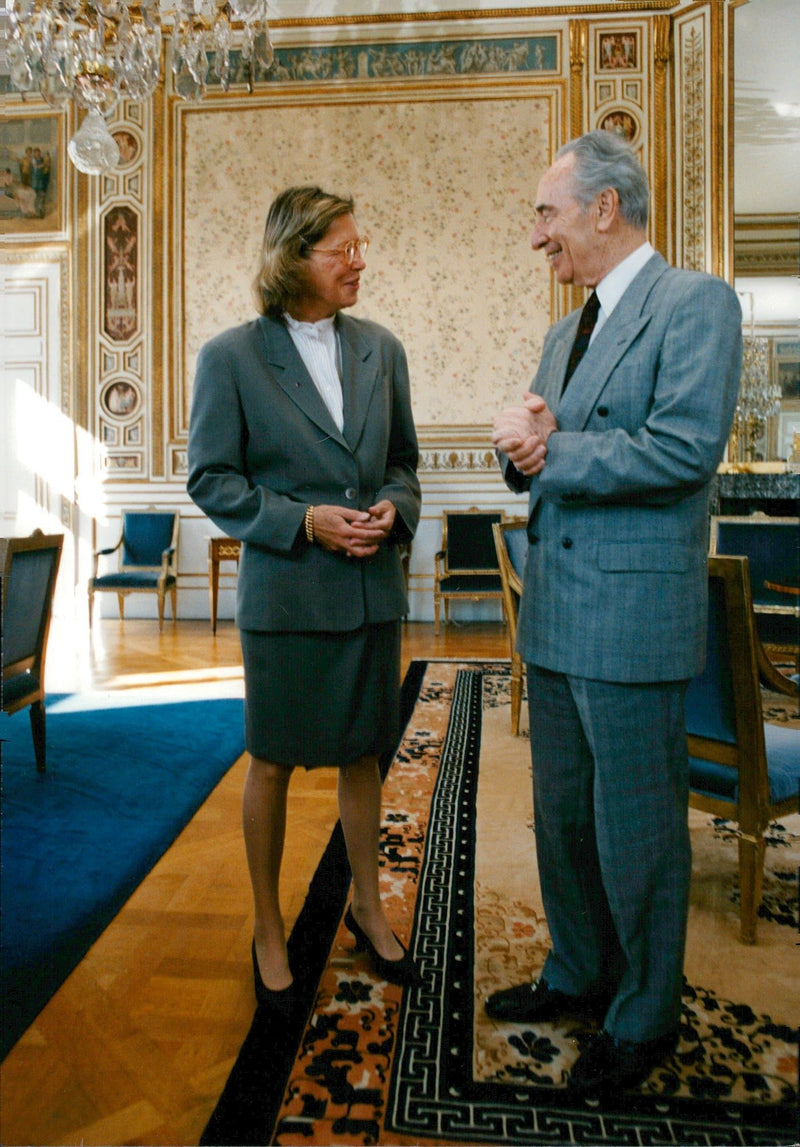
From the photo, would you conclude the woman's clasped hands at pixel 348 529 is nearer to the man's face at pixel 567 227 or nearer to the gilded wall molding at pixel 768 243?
the man's face at pixel 567 227

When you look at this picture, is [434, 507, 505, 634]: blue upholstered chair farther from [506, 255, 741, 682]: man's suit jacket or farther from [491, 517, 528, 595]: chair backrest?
[506, 255, 741, 682]: man's suit jacket

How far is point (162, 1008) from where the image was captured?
52.7 inches

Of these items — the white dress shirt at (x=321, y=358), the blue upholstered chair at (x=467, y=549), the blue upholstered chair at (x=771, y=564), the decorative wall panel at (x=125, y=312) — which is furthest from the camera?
the decorative wall panel at (x=125, y=312)

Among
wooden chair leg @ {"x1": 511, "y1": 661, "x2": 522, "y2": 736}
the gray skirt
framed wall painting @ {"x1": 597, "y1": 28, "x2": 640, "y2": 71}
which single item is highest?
framed wall painting @ {"x1": 597, "y1": 28, "x2": 640, "y2": 71}

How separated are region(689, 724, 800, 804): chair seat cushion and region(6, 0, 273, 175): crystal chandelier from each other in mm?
3577

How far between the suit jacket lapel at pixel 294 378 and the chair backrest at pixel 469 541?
421 centimetres

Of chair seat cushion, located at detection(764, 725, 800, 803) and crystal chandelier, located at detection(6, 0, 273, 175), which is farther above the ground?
crystal chandelier, located at detection(6, 0, 273, 175)

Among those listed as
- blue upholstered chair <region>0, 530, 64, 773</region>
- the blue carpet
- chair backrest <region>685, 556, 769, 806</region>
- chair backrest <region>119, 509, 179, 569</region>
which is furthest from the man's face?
chair backrest <region>119, 509, 179, 569</region>

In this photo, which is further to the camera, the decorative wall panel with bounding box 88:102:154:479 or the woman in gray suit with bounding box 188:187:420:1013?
the decorative wall panel with bounding box 88:102:154:479

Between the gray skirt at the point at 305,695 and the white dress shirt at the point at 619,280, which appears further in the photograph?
the gray skirt at the point at 305,695

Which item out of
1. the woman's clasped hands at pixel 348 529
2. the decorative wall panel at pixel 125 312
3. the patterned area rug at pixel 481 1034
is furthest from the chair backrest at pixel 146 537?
the woman's clasped hands at pixel 348 529

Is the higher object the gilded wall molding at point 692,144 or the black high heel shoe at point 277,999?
the gilded wall molding at point 692,144

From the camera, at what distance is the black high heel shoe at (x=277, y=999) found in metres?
1.30

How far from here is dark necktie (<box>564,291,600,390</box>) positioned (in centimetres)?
122
